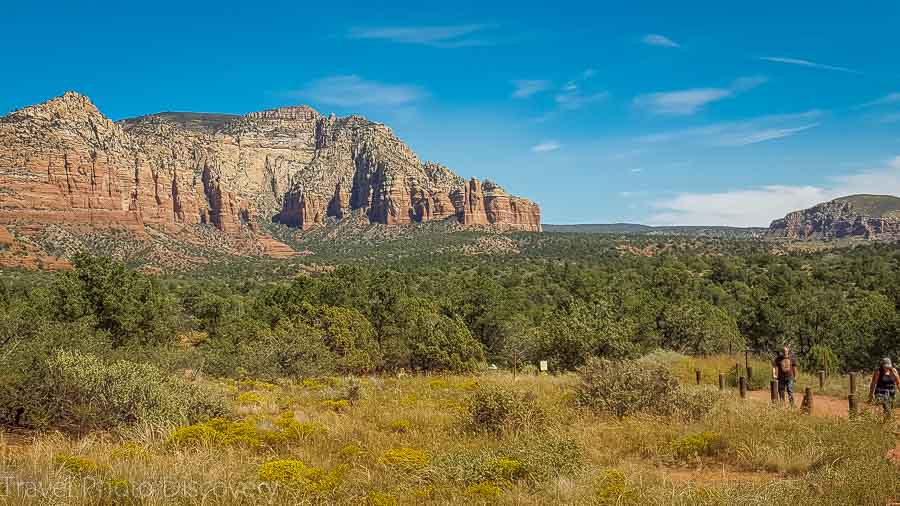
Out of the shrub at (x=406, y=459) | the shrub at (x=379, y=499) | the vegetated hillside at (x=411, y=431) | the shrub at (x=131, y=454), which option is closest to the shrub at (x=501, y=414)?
the vegetated hillside at (x=411, y=431)

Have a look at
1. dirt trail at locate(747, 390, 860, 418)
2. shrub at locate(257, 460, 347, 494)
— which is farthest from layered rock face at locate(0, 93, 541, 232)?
dirt trail at locate(747, 390, 860, 418)

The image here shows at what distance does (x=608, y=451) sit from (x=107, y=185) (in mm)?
156118

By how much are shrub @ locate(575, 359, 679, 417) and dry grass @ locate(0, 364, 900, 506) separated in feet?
1.55

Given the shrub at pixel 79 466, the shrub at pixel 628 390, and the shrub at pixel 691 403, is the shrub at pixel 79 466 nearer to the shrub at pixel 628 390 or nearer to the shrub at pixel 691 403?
the shrub at pixel 628 390

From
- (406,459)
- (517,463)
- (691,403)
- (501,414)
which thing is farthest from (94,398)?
(691,403)

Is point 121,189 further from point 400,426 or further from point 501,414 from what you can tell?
point 501,414

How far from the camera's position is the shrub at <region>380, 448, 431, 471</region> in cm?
685

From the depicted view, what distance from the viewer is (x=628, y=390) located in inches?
427

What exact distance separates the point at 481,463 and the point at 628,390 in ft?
16.8

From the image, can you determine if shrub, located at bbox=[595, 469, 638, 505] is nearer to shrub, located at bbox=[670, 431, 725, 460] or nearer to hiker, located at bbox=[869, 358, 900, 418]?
shrub, located at bbox=[670, 431, 725, 460]

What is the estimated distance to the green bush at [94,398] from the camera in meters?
8.69

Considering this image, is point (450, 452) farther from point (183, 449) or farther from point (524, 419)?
point (183, 449)

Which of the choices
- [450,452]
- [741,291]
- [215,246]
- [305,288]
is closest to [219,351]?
[305,288]

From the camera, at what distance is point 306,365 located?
23438 mm
